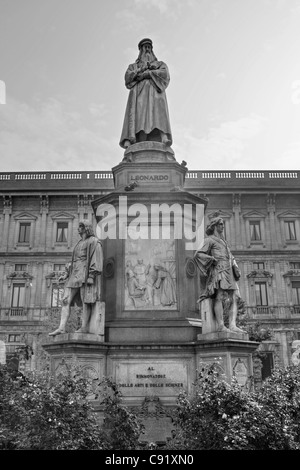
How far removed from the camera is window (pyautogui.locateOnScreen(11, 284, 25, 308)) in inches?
1476

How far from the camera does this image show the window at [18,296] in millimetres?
37500

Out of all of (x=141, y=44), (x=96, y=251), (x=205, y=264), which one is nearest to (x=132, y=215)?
(x=96, y=251)

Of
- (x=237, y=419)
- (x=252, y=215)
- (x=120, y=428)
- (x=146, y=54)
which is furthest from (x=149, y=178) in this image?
(x=252, y=215)

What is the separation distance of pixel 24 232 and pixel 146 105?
2857 centimetres

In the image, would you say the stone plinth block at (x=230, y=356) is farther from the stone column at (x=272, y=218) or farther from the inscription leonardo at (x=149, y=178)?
the stone column at (x=272, y=218)

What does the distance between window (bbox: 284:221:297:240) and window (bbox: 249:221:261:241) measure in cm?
211

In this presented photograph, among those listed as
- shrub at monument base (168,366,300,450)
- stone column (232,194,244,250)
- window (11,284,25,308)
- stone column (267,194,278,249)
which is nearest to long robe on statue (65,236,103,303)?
shrub at monument base (168,366,300,450)

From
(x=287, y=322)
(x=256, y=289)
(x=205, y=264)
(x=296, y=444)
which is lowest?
(x=296, y=444)

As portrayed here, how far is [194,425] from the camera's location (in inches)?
264

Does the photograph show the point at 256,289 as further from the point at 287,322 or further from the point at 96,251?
the point at 96,251

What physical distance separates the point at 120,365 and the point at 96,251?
7.45 feet

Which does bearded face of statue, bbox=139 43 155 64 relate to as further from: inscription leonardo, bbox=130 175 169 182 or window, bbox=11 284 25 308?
window, bbox=11 284 25 308

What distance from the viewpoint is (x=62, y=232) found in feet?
130

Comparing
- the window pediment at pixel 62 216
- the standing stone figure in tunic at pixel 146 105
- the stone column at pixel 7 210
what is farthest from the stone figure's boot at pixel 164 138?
the stone column at pixel 7 210
